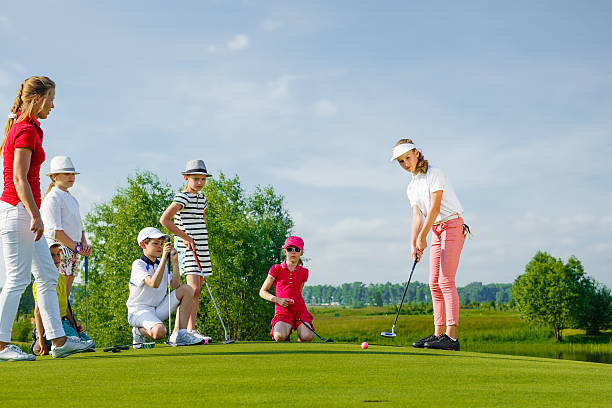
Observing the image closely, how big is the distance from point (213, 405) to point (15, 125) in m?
4.09

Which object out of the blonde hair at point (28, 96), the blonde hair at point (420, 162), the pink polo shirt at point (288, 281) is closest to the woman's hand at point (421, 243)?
the blonde hair at point (420, 162)

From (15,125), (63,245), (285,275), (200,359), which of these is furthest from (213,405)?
(285,275)

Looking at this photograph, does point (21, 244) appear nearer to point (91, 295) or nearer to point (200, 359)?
point (200, 359)

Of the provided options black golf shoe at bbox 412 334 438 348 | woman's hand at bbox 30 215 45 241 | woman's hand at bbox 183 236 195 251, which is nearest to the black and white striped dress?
woman's hand at bbox 183 236 195 251

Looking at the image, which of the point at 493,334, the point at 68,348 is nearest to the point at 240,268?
the point at 68,348

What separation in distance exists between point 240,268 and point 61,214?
2995cm

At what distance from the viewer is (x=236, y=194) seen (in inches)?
A: 1655

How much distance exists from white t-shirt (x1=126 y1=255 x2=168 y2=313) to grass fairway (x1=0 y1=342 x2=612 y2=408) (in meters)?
2.32

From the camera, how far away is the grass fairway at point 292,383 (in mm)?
3807

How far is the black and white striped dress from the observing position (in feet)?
29.3

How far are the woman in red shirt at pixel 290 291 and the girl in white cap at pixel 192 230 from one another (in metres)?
1.55

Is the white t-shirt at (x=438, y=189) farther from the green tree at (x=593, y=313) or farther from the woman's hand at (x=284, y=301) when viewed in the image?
the green tree at (x=593, y=313)

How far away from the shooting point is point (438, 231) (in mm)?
8203

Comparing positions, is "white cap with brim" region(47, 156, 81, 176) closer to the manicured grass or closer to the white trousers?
the white trousers
